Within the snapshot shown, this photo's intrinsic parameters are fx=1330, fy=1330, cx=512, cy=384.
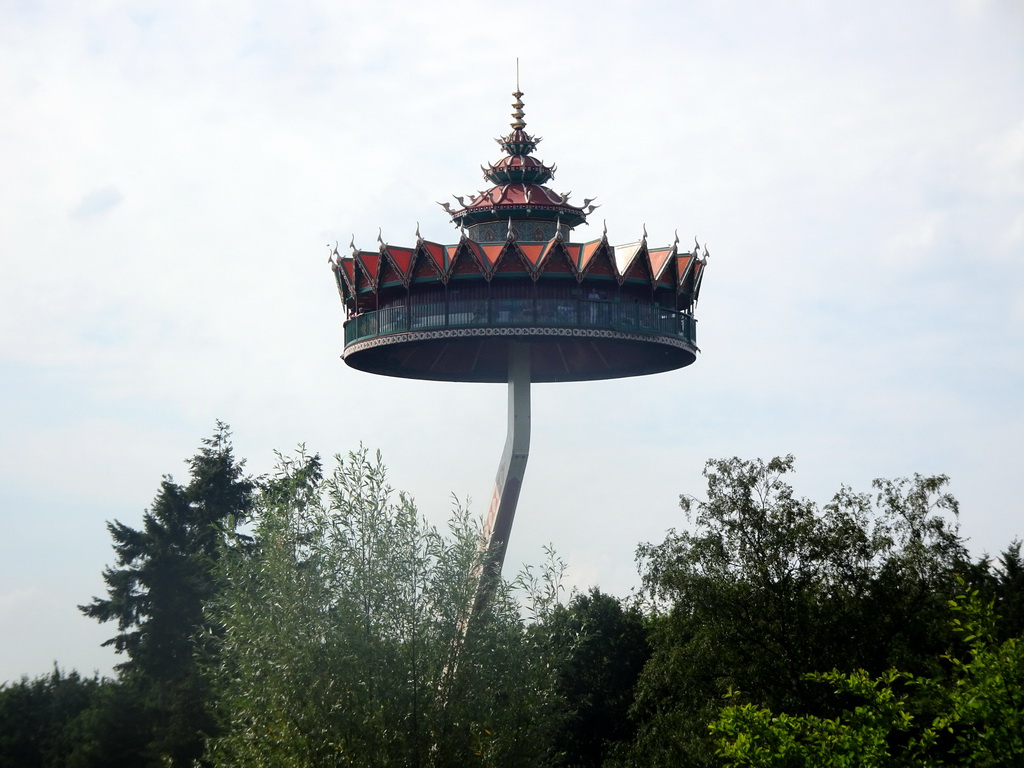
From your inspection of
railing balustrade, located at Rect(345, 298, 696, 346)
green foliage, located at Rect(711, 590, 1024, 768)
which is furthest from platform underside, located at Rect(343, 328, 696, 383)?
green foliage, located at Rect(711, 590, 1024, 768)

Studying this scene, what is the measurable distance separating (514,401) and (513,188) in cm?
661

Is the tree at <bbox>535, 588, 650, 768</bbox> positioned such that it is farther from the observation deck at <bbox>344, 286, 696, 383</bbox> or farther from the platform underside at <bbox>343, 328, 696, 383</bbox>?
the observation deck at <bbox>344, 286, 696, 383</bbox>

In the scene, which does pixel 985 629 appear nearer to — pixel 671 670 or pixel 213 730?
pixel 671 670

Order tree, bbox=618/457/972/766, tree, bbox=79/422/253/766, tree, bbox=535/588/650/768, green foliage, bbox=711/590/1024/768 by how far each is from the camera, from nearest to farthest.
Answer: green foliage, bbox=711/590/1024/768 → tree, bbox=618/457/972/766 → tree, bbox=535/588/650/768 → tree, bbox=79/422/253/766

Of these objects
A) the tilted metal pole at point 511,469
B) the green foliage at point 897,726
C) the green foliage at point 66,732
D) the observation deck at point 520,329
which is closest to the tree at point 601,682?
the tilted metal pole at point 511,469

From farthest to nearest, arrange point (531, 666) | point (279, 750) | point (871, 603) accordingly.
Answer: point (871, 603) → point (531, 666) → point (279, 750)

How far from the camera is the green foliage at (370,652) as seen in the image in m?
23.7

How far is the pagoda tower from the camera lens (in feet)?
116

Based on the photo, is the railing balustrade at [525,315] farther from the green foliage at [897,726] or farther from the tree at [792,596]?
the green foliage at [897,726]

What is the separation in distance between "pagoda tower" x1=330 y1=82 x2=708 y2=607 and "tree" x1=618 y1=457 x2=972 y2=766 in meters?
5.60

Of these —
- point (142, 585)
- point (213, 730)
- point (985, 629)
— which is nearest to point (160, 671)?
point (142, 585)

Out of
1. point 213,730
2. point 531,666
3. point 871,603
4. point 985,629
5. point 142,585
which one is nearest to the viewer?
point 985,629

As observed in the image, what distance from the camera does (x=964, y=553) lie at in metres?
32.4

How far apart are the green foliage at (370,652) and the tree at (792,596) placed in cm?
675
